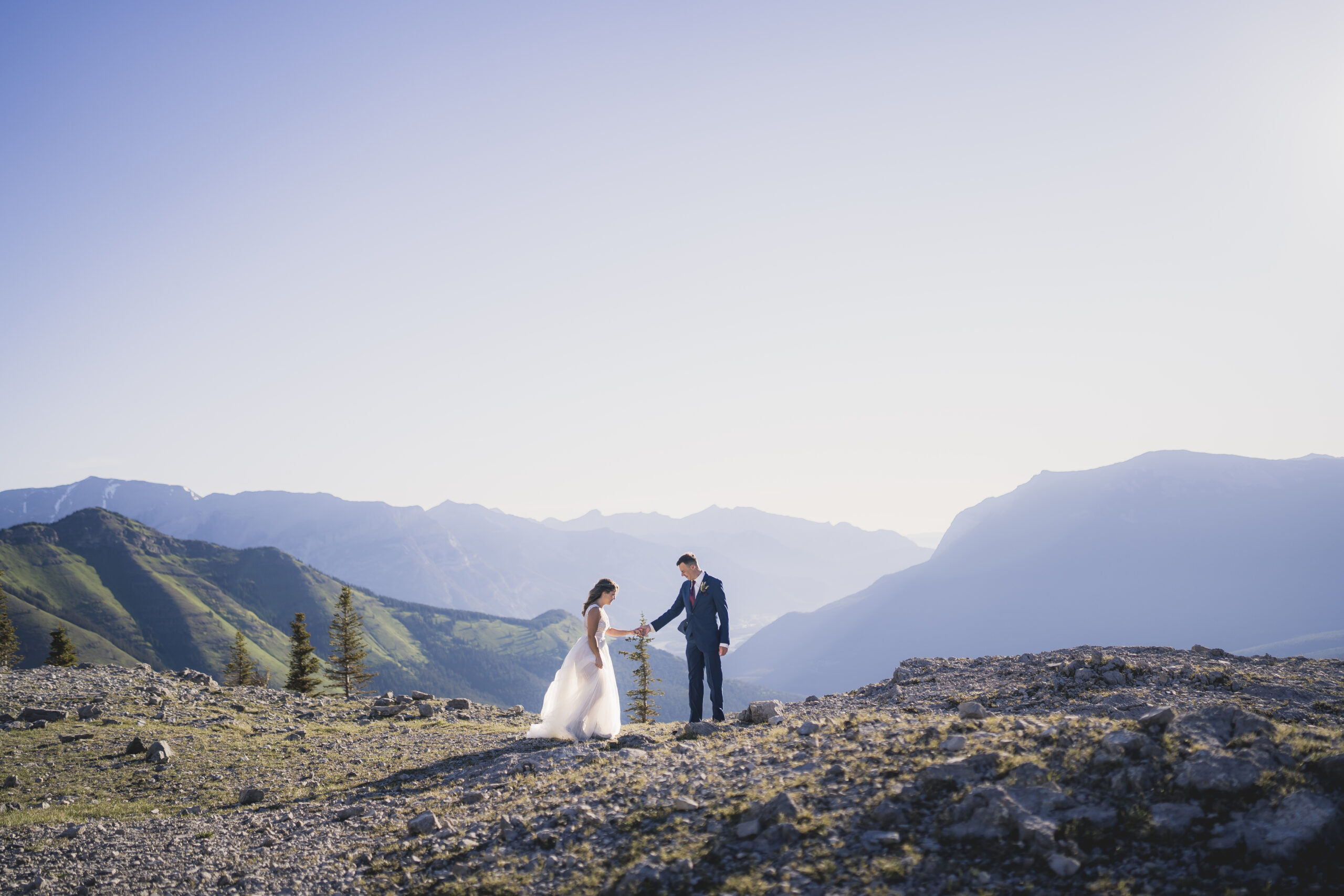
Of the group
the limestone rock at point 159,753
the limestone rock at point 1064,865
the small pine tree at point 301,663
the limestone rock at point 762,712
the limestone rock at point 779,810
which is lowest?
the small pine tree at point 301,663

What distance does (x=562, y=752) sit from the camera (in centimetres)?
1472

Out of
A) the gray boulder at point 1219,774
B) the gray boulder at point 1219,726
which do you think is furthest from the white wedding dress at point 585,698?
the gray boulder at point 1219,774

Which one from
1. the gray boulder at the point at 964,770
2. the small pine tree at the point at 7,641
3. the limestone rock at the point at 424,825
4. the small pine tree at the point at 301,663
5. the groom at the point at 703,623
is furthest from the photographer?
the small pine tree at the point at 7,641

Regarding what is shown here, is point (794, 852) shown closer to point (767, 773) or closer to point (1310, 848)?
point (767, 773)

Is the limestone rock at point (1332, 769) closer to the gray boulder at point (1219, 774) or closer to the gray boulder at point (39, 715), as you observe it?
the gray boulder at point (1219, 774)

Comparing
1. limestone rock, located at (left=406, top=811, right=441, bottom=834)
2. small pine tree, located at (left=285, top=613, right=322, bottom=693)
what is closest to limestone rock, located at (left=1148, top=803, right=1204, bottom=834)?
limestone rock, located at (left=406, top=811, right=441, bottom=834)

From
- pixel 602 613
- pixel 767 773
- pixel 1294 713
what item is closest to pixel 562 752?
pixel 602 613

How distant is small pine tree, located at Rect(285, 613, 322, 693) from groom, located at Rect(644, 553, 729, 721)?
53583 millimetres

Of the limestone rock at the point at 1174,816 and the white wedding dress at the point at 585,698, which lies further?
the white wedding dress at the point at 585,698

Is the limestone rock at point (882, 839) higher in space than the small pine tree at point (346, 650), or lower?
higher

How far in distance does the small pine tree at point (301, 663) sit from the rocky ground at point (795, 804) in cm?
4330

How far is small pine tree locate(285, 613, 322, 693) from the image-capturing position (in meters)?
57.8

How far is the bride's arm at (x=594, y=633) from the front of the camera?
56.6ft

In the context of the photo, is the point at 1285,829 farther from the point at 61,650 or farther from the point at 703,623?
the point at 61,650
